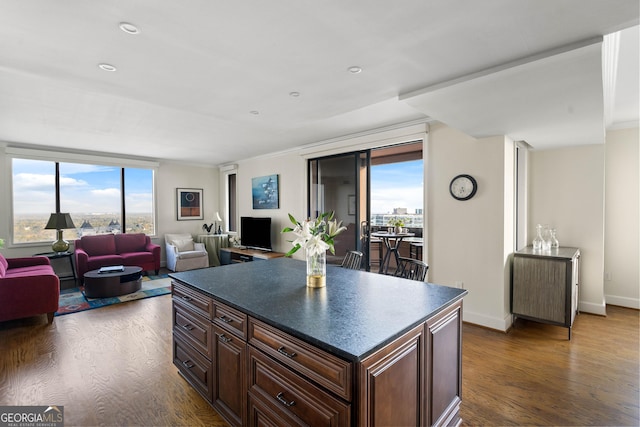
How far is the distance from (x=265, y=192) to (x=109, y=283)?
3.26 metres

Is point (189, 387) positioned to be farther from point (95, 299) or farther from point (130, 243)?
point (130, 243)

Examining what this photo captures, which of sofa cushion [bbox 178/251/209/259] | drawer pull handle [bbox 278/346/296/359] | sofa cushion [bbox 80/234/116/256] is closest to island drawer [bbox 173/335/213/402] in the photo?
drawer pull handle [bbox 278/346/296/359]

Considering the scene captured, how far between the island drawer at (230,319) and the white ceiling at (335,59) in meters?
1.62

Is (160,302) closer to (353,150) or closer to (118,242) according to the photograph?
(118,242)

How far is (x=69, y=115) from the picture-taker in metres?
3.66

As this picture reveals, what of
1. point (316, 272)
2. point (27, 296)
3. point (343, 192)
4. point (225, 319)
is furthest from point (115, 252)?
point (316, 272)

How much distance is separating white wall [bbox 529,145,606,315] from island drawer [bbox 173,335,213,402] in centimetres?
463

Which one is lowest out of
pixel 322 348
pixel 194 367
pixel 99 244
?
pixel 194 367

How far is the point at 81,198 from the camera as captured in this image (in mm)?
6094

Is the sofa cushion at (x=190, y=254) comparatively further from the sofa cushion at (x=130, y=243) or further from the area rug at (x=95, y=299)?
the sofa cushion at (x=130, y=243)

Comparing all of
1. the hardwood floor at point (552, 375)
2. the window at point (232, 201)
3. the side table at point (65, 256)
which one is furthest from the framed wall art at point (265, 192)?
the hardwood floor at point (552, 375)

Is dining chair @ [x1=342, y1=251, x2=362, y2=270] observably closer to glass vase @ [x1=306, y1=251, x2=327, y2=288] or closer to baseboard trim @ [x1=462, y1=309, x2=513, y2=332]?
glass vase @ [x1=306, y1=251, x2=327, y2=288]

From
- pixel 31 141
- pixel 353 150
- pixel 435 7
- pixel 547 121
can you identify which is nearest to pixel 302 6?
pixel 435 7

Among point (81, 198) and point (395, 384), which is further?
point (81, 198)
